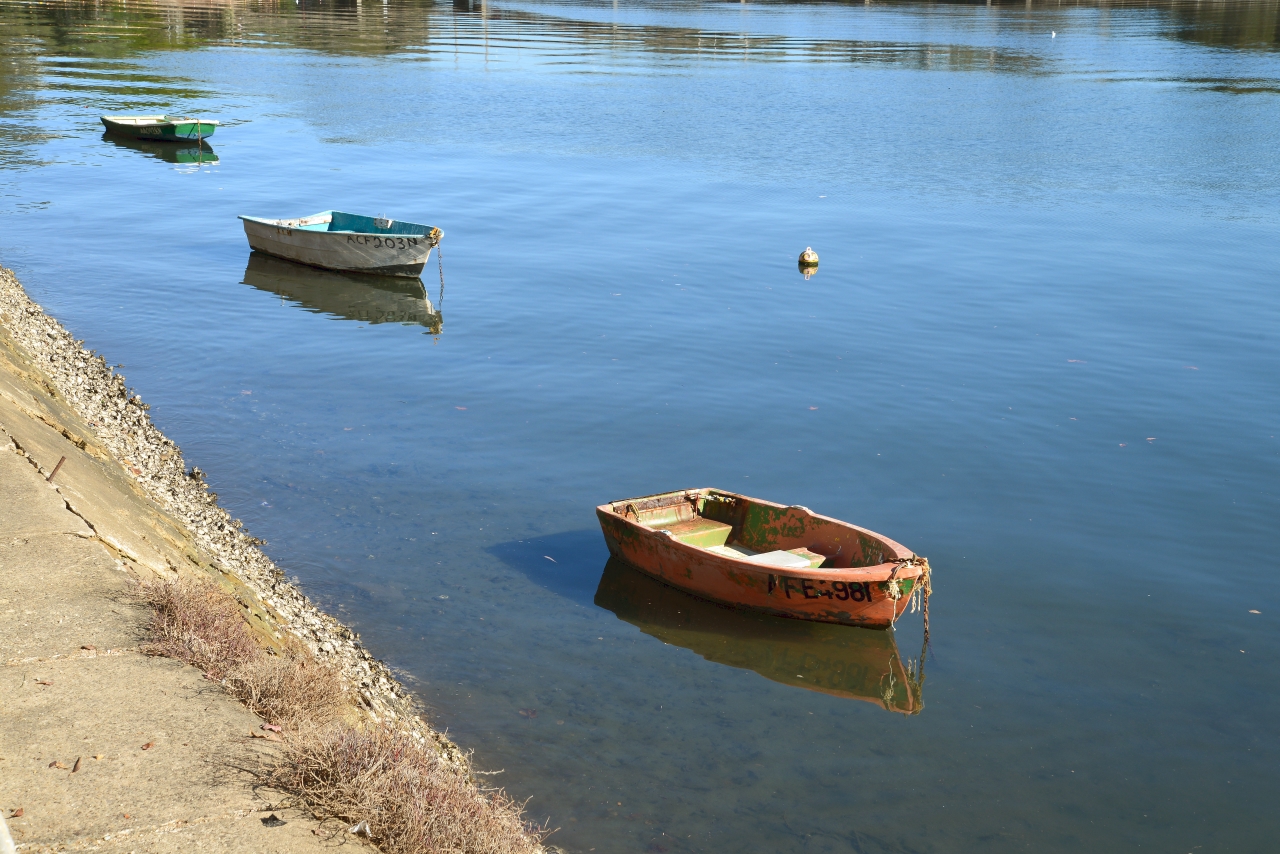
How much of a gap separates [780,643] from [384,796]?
6.68m

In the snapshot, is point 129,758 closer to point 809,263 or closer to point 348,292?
point 348,292

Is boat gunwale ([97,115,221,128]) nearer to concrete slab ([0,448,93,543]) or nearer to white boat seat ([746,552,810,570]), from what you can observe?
concrete slab ([0,448,93,543])

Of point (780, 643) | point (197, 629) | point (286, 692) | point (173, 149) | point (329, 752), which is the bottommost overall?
point (780, 643)

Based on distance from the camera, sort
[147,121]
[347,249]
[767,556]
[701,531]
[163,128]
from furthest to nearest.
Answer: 1. [147,121]
2. [163,128]
3. [347,249]
4. [701,531]
5. [767,556]

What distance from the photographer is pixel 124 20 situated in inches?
3725

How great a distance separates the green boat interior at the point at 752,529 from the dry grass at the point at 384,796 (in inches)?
243

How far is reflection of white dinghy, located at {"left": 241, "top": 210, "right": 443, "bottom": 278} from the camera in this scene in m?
27.1

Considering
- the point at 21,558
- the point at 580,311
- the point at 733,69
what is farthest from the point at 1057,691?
the point at 733,69

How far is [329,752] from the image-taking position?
7.13 metres

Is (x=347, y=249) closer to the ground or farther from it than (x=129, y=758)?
farther from it

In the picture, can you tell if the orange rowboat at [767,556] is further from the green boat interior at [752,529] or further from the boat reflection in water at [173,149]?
the boat reflection in water at [173,149]

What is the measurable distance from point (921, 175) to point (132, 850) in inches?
1442

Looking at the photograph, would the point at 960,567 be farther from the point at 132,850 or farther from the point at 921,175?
the point at 921,175

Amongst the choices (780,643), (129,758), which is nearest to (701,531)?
(780,643)
